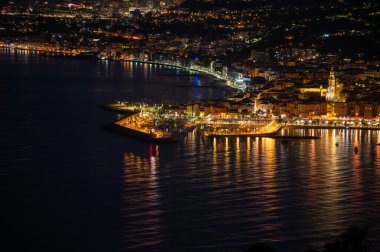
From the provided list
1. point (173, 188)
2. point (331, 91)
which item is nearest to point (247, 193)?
point (173, 188)

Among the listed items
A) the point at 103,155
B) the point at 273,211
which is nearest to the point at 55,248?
the point at 273,211

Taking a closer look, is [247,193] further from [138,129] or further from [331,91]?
[331,91]

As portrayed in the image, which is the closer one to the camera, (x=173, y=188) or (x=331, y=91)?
(x=173, y=188)

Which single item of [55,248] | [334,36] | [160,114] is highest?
[334,36]

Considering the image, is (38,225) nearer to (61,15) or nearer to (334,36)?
(334,36)

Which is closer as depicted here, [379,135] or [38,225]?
[38,225]

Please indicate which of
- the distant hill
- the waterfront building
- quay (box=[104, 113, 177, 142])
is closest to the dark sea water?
quay (box=[104, 113, 177, 142])

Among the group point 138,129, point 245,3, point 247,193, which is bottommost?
point 247,193

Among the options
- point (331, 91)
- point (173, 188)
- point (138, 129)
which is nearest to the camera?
point (173, 188)
